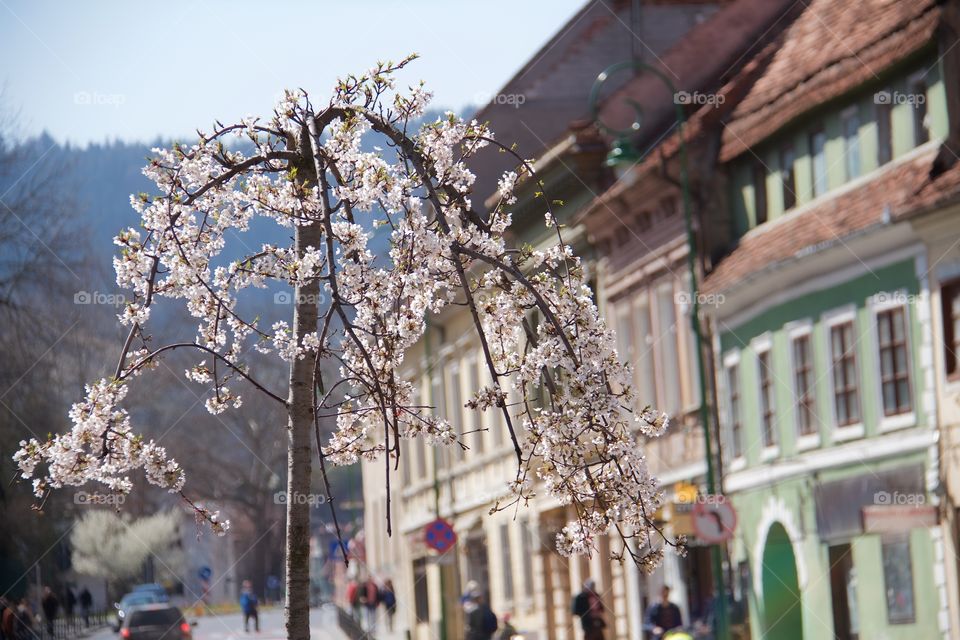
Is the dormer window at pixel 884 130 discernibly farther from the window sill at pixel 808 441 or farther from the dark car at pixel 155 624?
the dark car at pixel 155 624

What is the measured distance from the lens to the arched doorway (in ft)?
100

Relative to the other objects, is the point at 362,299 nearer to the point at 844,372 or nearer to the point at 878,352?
the point at 878,352

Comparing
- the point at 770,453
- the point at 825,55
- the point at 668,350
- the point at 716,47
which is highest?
A: the point at 716,47

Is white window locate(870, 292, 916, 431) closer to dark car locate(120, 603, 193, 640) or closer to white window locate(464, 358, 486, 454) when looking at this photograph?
dark car locate(120, 603, 193, 640)

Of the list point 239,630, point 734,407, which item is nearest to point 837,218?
point 734,407

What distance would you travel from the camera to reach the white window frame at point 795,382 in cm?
2945

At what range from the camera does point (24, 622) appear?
40625mm

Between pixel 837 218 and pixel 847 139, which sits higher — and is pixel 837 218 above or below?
below

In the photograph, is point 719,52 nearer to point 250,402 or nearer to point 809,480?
point 809,480

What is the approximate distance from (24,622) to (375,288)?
33618mm

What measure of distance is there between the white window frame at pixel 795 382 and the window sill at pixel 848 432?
28.9 inches

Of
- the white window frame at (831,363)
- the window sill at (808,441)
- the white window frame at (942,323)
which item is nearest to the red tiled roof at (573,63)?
the window sill at (808,441)

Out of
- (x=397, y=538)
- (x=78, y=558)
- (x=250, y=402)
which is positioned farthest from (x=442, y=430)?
(x=250, y=402)

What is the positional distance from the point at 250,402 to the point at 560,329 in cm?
6199
